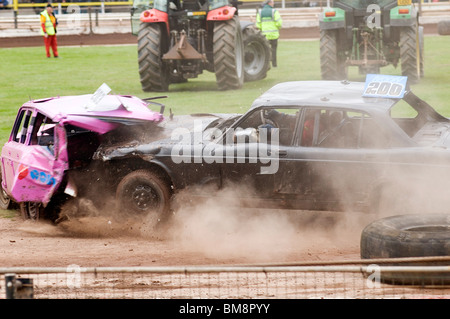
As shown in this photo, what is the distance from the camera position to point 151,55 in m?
17.8

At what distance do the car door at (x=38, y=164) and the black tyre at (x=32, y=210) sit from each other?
26 centimetres

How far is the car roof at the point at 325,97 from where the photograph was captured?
8.32 metres

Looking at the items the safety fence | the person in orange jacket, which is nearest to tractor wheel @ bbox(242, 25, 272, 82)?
the person in orange jacket

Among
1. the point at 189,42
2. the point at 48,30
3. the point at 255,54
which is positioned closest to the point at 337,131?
the point at 189,42

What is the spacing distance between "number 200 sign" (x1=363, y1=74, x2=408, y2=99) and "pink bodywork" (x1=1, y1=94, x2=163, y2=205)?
2.66m

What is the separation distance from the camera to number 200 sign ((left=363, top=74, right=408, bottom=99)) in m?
8.51

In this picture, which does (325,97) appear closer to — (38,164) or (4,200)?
(38,164)

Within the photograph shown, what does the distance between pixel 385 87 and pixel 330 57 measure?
9970 millimetres

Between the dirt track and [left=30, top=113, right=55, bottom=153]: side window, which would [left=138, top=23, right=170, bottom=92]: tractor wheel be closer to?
[left=30, top=113, right=55, bottom=153]: side window

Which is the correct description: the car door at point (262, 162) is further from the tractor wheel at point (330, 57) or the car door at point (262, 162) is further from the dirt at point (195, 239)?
the tractor wheel at point (330, 57)

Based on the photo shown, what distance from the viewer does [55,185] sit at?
29.7ft

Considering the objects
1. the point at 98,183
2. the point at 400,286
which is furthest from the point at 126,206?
the point at 400,286
